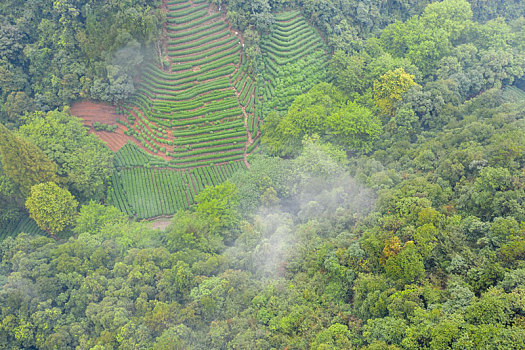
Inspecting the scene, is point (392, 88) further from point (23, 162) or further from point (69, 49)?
point (23, 162)

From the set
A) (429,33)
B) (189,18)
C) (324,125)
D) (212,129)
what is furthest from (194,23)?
(429,33)

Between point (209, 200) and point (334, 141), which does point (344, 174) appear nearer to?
point (334, 141)

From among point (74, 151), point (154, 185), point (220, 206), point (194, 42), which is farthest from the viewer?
point (194, 42)

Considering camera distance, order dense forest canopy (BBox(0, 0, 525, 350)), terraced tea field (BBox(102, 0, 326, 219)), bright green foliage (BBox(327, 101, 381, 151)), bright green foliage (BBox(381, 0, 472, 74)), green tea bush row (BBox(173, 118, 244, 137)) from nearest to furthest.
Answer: dense forest canopy (BBox(0, 0, 525, 350)) → bright green foliage (BBox(327, 101, 381, 151)) → terraced tea field (BBox(102, 0, 326, 219)) → green tea bush row (BBox(173, 118, 244, 137)) → bright green foliage (BBox(381, 0, 472, 74))

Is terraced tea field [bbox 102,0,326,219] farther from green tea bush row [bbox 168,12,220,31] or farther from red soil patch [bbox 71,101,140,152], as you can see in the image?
red soil patch [bbox 71,101,140,152]

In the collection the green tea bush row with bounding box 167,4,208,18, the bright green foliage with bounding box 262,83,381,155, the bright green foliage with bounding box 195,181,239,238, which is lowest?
the bright green foliage with bounding box 195,181,239,238

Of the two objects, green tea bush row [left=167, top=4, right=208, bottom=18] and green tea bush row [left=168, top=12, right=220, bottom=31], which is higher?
green tea bush row [left=167, top=4, right=208, bottom=18]

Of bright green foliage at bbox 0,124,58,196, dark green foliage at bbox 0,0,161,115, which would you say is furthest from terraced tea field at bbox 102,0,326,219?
bright green foliage at bbox 0,124,58,196
